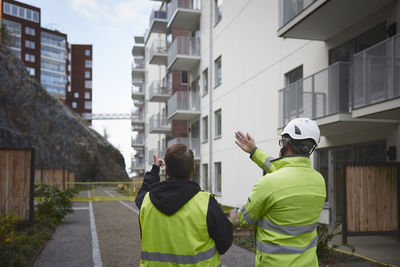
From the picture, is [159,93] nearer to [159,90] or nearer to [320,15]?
[159,90]

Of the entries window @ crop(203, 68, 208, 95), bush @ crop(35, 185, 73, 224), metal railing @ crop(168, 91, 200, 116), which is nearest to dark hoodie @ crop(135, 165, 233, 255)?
bush @ crop(35, 185, 73, 224)

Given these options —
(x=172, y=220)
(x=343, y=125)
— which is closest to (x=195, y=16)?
(x=343, y=125)

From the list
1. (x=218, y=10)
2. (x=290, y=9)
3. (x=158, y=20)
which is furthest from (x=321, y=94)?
(x=158, y=20)

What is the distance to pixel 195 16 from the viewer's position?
27.9m

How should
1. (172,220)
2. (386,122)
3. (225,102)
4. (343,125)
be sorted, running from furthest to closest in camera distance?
(225,102), (343,125), (386,122), (172,220)

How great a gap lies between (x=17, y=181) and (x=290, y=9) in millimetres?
8658

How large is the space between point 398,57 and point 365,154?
335 cm

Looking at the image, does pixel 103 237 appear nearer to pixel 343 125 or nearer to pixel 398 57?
pixel 343 125

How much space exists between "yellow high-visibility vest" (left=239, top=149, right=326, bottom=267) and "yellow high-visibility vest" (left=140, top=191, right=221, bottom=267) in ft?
0.87

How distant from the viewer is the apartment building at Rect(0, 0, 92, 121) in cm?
8362

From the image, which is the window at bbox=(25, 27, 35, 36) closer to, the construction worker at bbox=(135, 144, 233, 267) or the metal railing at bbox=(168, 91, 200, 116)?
the metal railing at bbox=(168, 91, 200, 116)

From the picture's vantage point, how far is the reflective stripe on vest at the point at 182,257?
107 inches

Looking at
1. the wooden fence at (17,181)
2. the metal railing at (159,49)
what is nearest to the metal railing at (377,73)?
the wooden fence at (17,181)

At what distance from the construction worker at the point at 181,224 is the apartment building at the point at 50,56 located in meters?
77.3
